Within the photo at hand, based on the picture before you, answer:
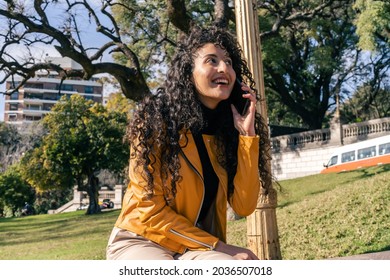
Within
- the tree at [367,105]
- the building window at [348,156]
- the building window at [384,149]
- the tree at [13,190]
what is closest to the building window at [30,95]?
the tree at [13,190]

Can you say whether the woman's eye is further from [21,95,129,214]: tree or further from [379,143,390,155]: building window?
[21,95,129,214]: tree

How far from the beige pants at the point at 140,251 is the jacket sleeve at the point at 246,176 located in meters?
0.24

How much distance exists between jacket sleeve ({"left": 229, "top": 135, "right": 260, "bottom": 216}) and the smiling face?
0.17m

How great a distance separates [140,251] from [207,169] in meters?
0.36

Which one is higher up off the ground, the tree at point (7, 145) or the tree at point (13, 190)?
the tree at point (7, 145)

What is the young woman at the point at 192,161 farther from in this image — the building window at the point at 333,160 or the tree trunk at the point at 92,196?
the tree trunk at the point at 92,196

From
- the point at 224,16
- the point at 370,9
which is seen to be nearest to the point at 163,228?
the point at 224,16

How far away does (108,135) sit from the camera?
1433 cm

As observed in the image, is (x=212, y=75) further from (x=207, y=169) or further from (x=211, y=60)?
(x=207, y=169)

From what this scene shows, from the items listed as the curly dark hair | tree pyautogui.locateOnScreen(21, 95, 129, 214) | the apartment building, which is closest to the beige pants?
the curly dark hair

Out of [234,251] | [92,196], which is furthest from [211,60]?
[92,196]

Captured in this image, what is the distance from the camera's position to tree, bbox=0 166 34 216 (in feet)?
52.4

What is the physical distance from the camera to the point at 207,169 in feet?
4.86

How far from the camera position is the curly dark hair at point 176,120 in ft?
4.61
